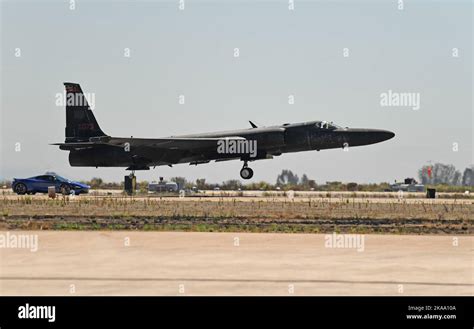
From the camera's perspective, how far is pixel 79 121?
5166cm

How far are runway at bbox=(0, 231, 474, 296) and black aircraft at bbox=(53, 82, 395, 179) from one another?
27185 millimetres

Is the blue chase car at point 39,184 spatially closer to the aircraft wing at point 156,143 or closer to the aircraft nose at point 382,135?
the aircraft wing at point 156,143

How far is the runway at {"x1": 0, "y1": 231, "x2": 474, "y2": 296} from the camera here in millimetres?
12039

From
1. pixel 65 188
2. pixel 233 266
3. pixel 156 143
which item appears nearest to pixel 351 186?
pixel 156 143

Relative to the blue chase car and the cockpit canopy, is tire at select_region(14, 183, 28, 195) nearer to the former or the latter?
the blue chase car

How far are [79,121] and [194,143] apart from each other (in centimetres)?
834

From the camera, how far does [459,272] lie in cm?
1392

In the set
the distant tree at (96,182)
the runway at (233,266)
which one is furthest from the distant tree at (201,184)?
the runway at (233,266)

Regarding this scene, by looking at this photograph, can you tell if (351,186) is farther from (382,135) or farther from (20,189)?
(20,189)

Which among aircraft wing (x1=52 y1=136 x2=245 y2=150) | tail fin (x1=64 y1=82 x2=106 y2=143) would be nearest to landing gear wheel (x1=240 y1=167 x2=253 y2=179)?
aircraft wing (x1=52 y1=136 x2=245 y2=150)

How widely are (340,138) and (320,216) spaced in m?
18.5
